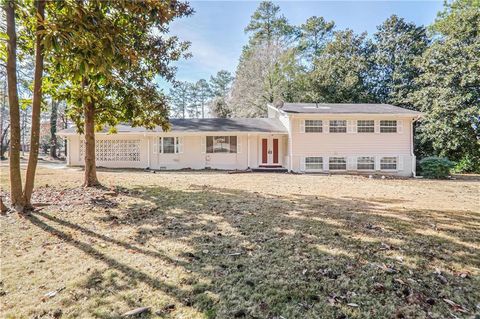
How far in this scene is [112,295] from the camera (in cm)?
293

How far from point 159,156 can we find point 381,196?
551 inches

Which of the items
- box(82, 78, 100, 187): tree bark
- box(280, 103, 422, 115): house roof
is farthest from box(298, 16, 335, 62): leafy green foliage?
box(82, 78, 100, 187): tree bark

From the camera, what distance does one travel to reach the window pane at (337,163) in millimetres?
16969

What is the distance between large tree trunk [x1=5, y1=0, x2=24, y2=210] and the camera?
19.0 ft

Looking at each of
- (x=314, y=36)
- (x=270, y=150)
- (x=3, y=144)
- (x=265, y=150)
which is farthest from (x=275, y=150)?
(x=3, y=144)

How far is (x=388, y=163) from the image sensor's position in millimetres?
16969

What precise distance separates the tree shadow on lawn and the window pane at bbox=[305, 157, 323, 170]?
403 inches

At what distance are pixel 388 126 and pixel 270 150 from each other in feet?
24.7

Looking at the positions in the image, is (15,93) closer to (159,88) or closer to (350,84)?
(159,88)

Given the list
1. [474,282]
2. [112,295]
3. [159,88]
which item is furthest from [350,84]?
[112,295]

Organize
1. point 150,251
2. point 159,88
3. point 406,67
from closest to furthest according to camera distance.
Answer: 1. point 150,251
2. point 159,88
3. point 406,67

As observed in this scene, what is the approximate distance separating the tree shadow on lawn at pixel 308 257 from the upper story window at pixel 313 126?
10.5 metres

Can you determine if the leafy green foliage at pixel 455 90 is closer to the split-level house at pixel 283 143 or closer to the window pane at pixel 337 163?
the split-level house at pixel 283 143

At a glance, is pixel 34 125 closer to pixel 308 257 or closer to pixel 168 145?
pixel 308 257
